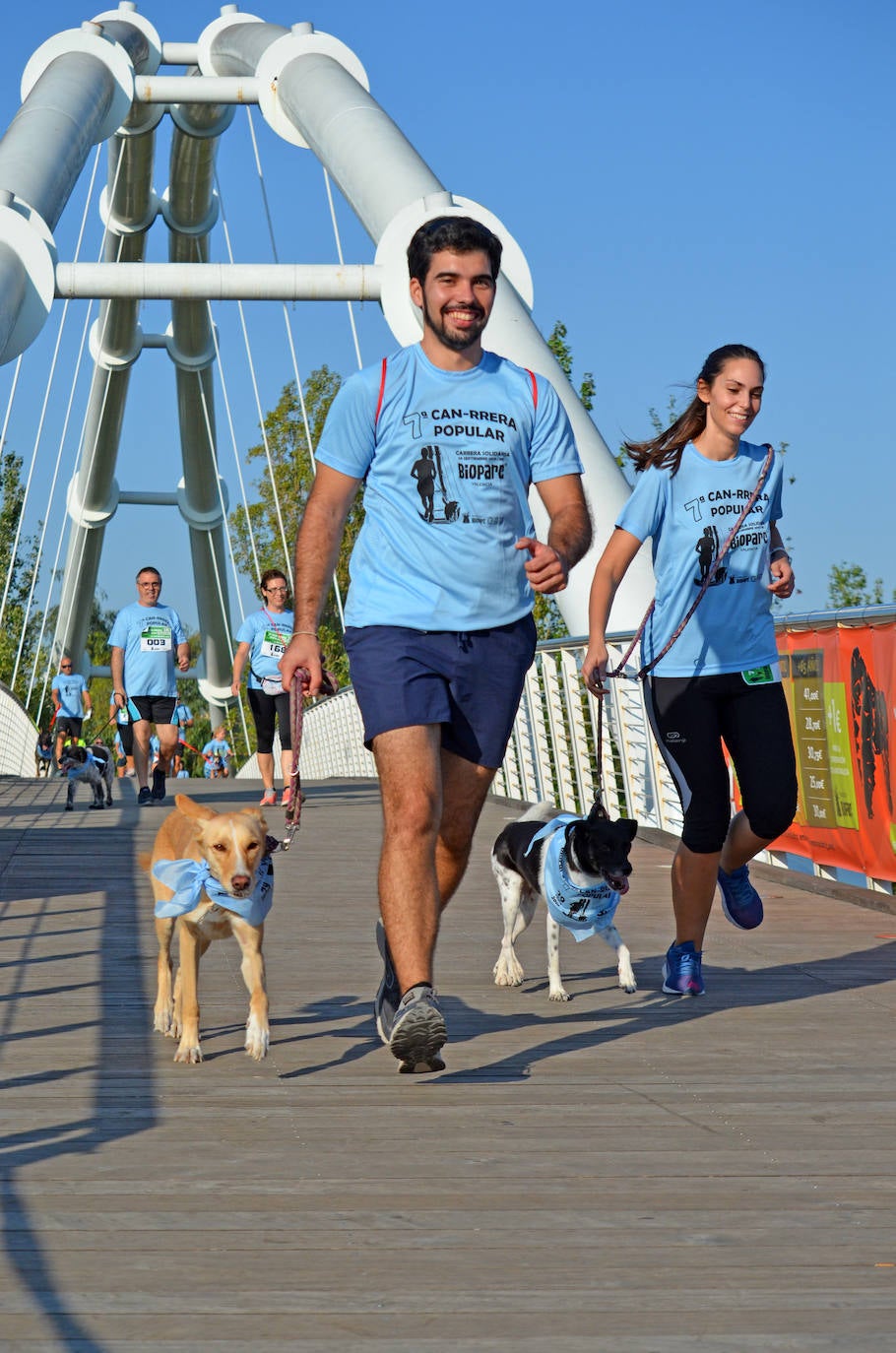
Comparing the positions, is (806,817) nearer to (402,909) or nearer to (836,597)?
(402,909)

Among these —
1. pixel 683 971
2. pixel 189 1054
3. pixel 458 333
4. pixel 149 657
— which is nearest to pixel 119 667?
pixel 149 657

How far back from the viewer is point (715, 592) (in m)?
5.30

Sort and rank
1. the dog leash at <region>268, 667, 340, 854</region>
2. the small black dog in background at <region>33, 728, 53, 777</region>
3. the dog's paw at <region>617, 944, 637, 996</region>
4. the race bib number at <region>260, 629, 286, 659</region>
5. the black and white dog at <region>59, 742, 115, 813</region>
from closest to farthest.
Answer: the dog leash at <region>268, 667, 340, 854</region> → the dog's paw at <region>617, 944, 637, 996</region> → the race bib number at <region>260, 629, 286, 659</region> → the black and white dog at <region>59, 742, 115, 813</region> → the small black dog in background at <region>33, 728, 53, 777</region>

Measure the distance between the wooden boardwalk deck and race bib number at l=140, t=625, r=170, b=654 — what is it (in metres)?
7.81

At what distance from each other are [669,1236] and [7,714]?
25176 mm

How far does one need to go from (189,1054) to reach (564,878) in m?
1.31

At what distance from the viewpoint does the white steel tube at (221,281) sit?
681 inches

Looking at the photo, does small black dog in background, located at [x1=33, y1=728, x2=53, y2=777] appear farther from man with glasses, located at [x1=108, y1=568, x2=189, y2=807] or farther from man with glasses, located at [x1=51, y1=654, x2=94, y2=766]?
man with glasses, located at [x1=108, y1=568, x2=189, y2=807]

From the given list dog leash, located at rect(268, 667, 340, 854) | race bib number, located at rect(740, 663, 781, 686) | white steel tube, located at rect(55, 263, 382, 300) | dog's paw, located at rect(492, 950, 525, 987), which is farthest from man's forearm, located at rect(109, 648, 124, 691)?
dog leash, located at rect(268, 667, 340, 854)

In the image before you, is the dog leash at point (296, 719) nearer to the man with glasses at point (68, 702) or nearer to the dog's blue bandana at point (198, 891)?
the dog's blue bandana at point (198, 891)

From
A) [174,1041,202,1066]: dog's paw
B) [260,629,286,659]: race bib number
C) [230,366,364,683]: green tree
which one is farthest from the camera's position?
[230,366,364,683]: green tree

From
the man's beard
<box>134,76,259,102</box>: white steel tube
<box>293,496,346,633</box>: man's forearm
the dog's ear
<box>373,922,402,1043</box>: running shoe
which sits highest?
<box>134,76,259,102</box>: white steel tube

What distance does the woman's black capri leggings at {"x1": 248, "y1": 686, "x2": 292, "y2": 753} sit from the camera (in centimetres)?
1302

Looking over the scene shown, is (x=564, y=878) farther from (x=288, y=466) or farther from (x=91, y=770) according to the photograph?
(x=288, y=466)
